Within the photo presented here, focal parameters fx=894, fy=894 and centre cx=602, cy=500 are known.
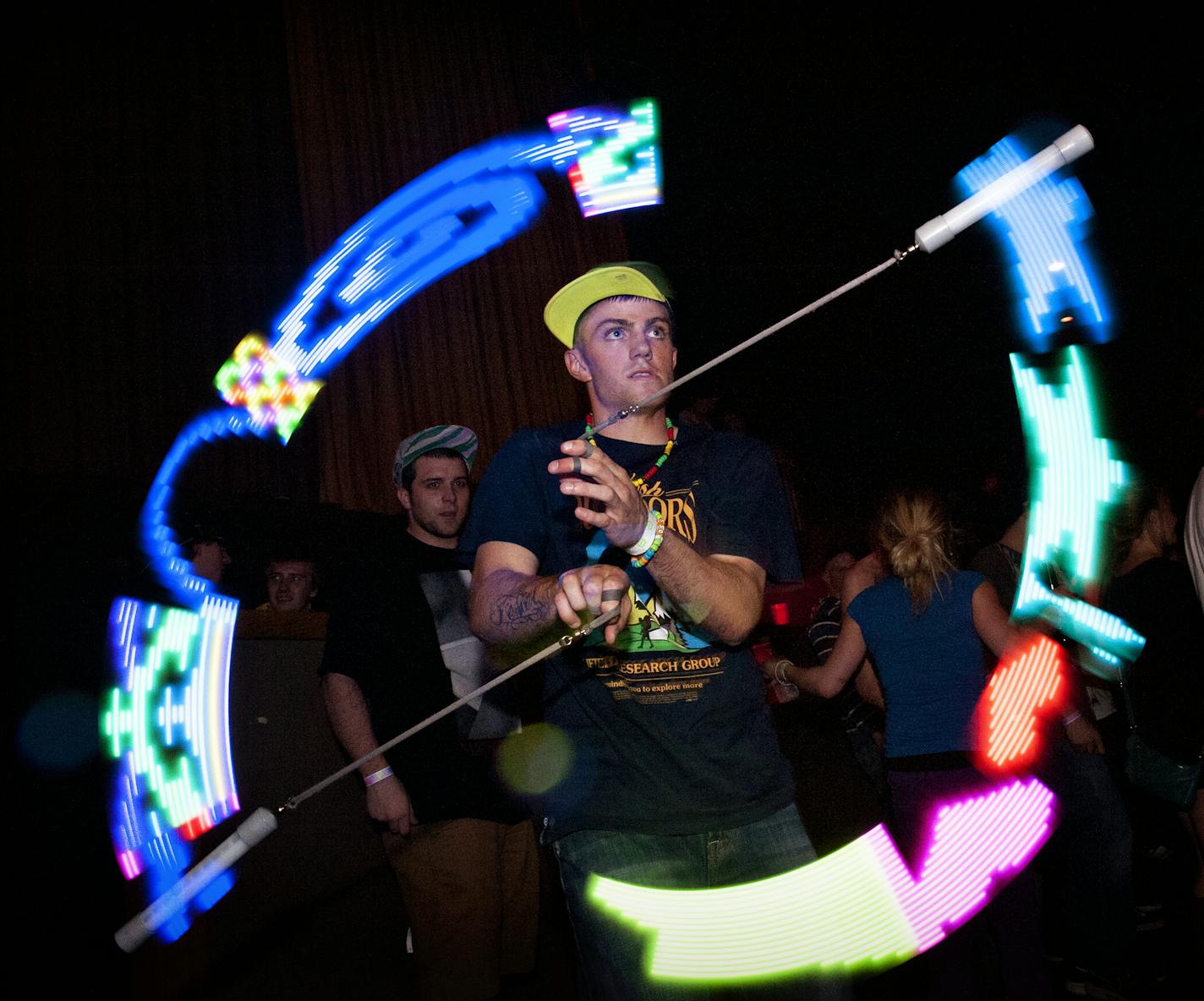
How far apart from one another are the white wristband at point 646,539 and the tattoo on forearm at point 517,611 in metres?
0.22

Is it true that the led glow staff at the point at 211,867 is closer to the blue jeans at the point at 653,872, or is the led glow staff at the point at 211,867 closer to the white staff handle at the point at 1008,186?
the blue jeans at the point at 653,872

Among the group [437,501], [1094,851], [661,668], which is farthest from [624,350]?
[1094,851]

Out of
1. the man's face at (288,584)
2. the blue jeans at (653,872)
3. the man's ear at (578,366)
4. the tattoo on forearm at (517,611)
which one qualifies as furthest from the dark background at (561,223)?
the blue jeans at (653,872)

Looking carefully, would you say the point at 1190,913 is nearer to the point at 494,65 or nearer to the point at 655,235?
the point at 655,235

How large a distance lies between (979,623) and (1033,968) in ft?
3.48

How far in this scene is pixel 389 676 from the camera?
302cm

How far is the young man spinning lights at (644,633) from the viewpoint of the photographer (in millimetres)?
1710

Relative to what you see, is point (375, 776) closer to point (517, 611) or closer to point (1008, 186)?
point (517, 611)

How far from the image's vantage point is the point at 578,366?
2.40 m

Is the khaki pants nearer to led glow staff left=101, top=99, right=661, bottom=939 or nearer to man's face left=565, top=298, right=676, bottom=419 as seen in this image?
led glow staff left=101, top=99, right=661, bottom=939

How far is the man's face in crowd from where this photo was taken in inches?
165

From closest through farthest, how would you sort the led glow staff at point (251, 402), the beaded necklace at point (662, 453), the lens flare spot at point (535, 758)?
the lens flare spot at point (535, 758), the beaded necklace at point (662, 453), the led glow staff at point (251, 402)

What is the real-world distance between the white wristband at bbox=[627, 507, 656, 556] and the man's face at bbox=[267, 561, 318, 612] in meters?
3.16

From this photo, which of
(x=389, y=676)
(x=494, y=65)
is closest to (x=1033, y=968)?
(x=389, y=676)
